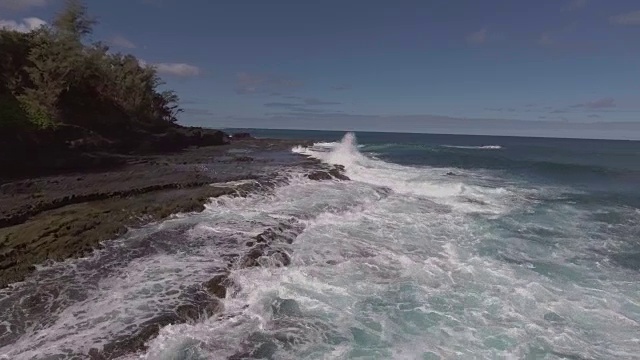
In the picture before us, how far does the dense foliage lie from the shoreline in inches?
245

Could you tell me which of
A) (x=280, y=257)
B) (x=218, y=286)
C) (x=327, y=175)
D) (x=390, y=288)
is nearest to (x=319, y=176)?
(x=327, y=175)

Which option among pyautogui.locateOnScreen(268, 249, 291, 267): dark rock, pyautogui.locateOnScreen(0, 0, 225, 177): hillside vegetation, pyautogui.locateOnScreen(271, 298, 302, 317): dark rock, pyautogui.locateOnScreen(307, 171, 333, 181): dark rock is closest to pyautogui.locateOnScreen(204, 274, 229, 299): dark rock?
pyautogui.locateOnScreen(271, 298, 302, 317): dark rock

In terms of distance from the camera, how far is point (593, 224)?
1958 centimetres

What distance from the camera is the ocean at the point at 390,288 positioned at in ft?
28.2

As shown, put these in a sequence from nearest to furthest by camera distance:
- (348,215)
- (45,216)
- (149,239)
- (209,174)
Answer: (149,239)
(45,216)
(348,215)
(209,174)

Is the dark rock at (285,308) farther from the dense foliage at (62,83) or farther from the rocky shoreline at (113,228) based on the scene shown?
the dense foliage at (62,83)

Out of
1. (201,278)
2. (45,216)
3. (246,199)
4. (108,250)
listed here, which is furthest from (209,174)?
(201,278)

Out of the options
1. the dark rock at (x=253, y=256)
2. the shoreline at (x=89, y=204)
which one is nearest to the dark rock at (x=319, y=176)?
the shoreline at (x=89, y=204)

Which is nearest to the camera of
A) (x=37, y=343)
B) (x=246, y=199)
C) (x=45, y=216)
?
(x=37, y=343)

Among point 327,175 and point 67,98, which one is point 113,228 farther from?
point 67,98

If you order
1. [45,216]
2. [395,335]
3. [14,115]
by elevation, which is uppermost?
[14,115]

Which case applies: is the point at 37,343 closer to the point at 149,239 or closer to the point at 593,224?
the point at 149,239

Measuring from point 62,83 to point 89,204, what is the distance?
675 inches

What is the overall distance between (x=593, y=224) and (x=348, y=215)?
11.9 metres
